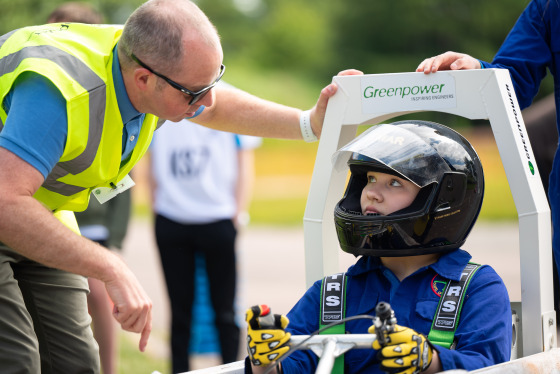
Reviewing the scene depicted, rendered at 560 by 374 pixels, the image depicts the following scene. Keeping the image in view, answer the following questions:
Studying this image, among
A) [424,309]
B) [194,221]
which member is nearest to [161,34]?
[424,309]

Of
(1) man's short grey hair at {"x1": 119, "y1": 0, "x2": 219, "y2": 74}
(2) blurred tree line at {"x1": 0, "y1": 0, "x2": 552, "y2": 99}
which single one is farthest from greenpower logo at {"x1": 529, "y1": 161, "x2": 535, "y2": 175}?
(2) blurred tree line at {"x1": 0, "y1": 0, "x2": 552, "y2": 99}

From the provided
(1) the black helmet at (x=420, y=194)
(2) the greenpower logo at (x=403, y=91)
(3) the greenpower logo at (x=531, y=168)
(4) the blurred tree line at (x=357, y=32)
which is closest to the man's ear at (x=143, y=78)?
(1) the black helmet at (x=420, y=194)

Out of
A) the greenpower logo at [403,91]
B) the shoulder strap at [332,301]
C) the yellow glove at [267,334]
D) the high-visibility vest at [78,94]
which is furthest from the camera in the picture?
the greenpower logo at [403,91]

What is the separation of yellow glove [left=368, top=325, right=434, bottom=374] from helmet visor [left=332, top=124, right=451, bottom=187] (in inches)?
25.1

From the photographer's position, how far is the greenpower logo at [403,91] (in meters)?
3.18

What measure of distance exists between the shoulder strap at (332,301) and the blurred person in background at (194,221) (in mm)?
2667

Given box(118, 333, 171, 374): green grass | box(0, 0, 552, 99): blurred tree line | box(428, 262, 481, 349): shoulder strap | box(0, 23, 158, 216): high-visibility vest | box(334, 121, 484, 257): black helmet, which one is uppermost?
box(0, 0, 552, 99): blurred tree line

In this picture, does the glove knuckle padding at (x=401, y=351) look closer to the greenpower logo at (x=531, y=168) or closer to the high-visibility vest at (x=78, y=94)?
the greenpower logo at (x=531, y=168)

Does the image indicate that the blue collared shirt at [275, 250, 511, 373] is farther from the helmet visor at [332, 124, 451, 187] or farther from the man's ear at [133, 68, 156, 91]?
the man's ear at [133, 68, 156, 91]

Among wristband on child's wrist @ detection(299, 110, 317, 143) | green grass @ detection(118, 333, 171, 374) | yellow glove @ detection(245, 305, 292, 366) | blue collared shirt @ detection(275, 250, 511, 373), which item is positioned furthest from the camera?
green grass @ detection(118, 333, 171, 374)

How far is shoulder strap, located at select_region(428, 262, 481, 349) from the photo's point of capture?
2.73 metres

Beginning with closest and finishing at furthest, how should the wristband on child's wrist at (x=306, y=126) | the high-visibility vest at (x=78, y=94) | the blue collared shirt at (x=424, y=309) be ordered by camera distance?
1. the blue collared shirt at (x=424, y=309)
2. the high-visibility vest at (x=78, y=94)
3. the wristband on child's wrist at (x=306, y=126)

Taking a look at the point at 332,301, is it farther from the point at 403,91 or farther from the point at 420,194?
the point at 403,91

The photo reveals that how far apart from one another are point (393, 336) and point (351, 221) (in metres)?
0.60
